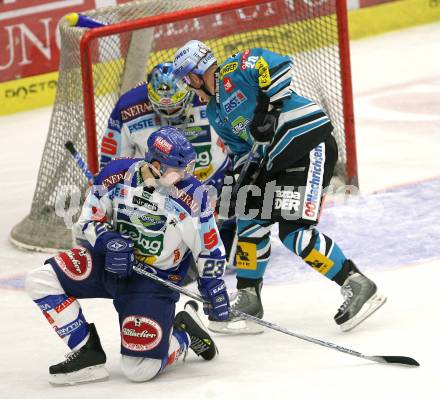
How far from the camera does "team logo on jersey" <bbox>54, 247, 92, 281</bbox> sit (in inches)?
202

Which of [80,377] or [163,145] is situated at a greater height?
[163,145]

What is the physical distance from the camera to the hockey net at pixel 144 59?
723 centimetres

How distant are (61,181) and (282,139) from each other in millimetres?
2117

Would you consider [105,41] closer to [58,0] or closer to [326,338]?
[326,338]

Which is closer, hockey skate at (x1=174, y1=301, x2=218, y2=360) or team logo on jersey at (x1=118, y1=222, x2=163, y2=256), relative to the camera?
team logo on jersey at (x1=118, y1=222, x2=163, y2=256)

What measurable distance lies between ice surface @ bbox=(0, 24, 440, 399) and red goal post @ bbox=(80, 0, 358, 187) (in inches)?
15.3

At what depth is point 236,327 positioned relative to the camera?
578 cm

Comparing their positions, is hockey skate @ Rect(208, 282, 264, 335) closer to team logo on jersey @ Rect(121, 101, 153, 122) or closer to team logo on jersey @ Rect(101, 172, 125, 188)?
team logo on jersey @ Rect(101, 172, 125, 188)

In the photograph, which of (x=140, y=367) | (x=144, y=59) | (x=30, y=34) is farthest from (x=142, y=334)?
(x=30, y=34)

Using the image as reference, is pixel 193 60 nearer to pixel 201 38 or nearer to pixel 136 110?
pixel 136 110

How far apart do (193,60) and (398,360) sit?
5.48 ft

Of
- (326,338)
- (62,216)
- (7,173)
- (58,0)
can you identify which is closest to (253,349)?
(326,338)

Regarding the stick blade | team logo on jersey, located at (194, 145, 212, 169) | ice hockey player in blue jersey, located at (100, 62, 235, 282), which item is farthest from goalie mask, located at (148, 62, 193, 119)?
the stick blade

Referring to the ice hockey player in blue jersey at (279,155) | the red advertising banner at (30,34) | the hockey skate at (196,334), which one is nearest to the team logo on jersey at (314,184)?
the ice hockey player in blue jersey at (279,155)
